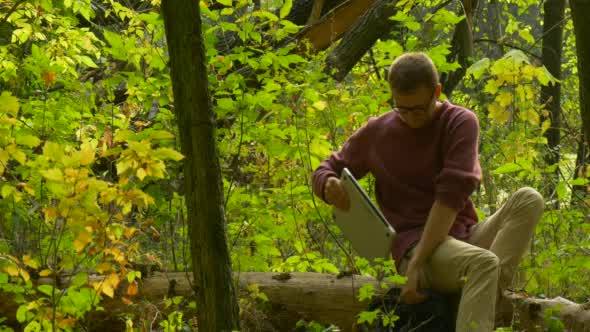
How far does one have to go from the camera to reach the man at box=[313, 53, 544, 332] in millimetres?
3471

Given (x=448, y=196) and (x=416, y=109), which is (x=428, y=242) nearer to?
(x=448, y=196)

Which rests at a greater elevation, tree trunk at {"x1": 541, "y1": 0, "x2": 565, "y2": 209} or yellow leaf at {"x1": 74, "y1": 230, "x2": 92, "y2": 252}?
tree trunk at {"x1": 541, "y1": 0, "x2": 565, "y2": 209}

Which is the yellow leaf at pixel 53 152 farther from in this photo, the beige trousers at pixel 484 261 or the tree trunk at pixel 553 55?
the tree trunk at pixel 553 55

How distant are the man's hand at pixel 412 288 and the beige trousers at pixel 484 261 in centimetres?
10

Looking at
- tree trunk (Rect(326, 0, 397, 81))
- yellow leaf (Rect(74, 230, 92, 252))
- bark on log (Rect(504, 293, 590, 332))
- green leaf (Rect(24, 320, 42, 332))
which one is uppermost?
tree trunk (Rect(326, 0, 397, 81))

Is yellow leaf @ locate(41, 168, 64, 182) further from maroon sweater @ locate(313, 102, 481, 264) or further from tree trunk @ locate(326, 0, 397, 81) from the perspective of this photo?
tree trunk @ locate(326, 0, 397, 81)

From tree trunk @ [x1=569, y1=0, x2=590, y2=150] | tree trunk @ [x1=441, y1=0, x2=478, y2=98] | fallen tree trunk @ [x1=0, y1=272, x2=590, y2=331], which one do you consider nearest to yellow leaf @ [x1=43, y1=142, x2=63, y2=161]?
fallen tree trunk @ [x1=0, y1=272, x2=590, y2=331]

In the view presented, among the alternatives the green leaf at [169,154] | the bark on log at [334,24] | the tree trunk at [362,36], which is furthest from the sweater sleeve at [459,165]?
the bark on log at [334,24]

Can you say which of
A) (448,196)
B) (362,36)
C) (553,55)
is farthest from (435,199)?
(553,55)

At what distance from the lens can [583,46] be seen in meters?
2.45

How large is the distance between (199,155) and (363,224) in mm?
1143

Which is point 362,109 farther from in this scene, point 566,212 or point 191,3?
point 191,3

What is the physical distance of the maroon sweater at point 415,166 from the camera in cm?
360

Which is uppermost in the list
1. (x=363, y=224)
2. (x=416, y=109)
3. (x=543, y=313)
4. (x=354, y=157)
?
(x=416, y=109)
